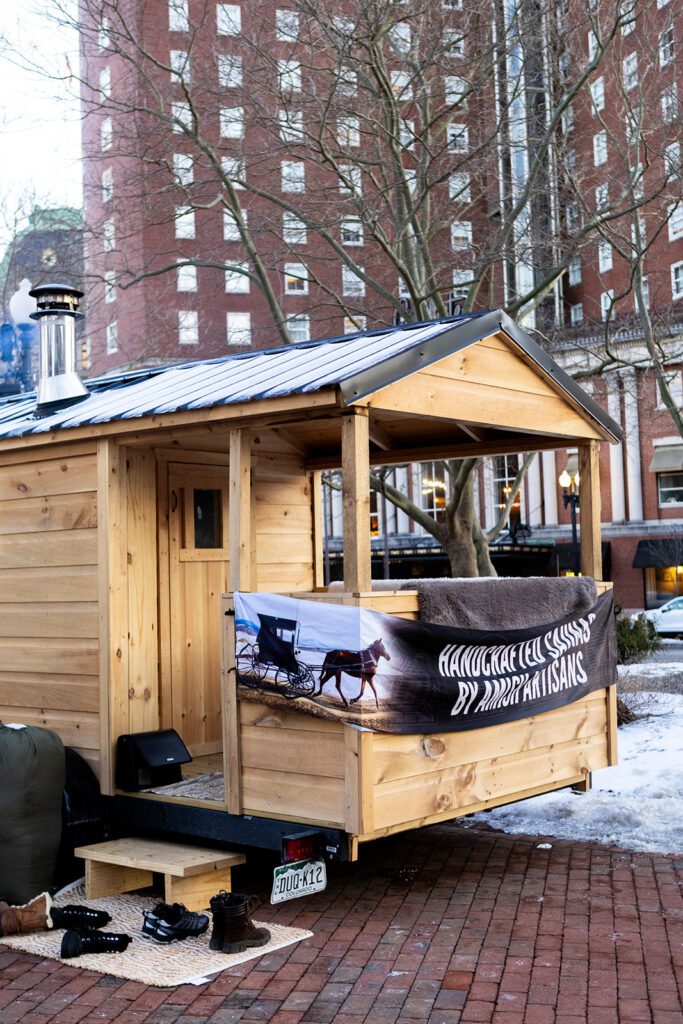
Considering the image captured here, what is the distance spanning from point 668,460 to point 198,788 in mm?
35176

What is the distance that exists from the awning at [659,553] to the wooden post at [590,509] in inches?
1241

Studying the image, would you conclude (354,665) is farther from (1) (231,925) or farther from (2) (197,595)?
(2) (197,595)

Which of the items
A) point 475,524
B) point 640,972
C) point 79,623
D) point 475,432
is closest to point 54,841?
point 79,623

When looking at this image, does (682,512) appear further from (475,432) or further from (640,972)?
(640,972)

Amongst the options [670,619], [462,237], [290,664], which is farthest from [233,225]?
[670,619]

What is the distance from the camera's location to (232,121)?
13.2m

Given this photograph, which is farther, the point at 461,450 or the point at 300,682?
the point at 461,450

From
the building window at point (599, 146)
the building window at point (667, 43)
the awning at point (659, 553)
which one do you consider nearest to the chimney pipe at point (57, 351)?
the building window at point (667, 43)

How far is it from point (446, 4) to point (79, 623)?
8.71m

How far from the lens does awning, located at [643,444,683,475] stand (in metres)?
39.8

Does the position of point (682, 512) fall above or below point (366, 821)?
above

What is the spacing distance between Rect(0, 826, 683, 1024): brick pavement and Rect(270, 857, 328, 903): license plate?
34cm

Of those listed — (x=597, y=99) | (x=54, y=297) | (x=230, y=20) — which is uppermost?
(x=597, y=99)

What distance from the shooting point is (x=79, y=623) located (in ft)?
Result: 26.0
